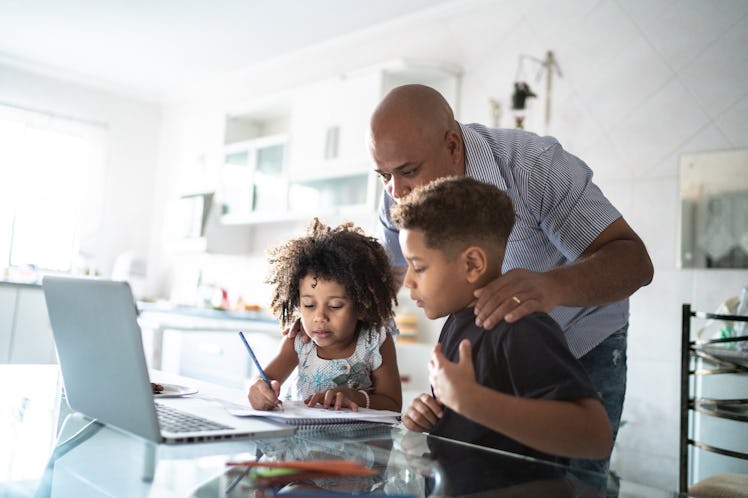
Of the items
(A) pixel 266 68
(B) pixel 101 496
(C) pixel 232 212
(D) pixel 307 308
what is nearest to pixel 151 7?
(A) pixel 266 68

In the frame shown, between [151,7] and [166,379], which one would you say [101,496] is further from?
[151,7]

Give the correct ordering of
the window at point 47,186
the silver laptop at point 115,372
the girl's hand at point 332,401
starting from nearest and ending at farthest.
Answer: the silver laptop at point 115,372 < the girl's hand at point 332,401 < the window at point 47,186

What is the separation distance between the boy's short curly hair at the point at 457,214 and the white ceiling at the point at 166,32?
3.19 m

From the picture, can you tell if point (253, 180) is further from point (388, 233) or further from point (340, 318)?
point (340, 318)

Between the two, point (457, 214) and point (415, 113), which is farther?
point (415, 113)

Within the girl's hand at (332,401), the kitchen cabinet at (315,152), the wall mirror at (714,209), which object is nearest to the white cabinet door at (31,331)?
the kitchen cabinet at (315,152)

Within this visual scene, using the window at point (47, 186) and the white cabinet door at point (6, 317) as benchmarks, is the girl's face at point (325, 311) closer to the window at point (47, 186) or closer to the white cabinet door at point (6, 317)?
the white cabinet door at point (6, 317)

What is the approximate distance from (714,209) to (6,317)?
167 inches

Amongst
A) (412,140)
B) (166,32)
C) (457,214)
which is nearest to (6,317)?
(166,32)

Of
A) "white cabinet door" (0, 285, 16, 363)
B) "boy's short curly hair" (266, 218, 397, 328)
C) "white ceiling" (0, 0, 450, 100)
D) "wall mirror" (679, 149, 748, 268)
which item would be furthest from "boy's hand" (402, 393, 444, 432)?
"white cabinet door" (0, 285, 16, 363)

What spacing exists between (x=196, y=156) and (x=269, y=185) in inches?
49.1

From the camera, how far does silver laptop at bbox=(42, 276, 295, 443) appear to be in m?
0.80

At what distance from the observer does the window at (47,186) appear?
213 inches

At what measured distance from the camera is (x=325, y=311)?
1432mm
